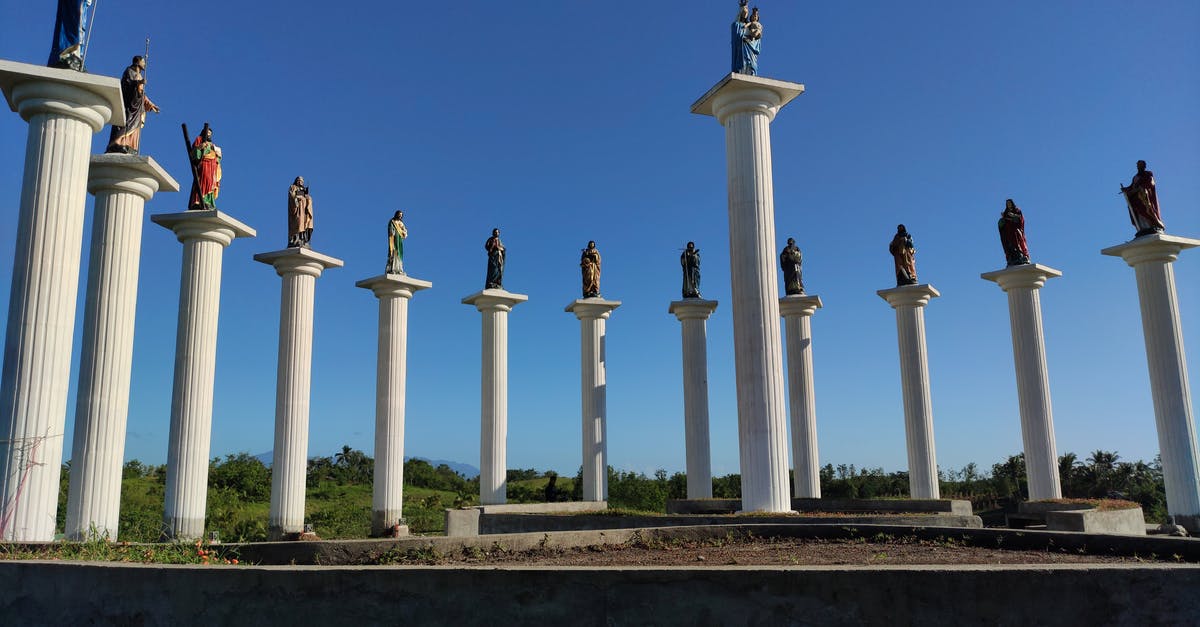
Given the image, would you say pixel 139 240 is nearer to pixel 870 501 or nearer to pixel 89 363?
pixel 89 363

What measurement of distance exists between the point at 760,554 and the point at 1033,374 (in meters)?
20.2

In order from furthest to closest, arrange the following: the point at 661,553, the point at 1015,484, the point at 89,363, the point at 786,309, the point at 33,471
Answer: the point at 1015,484 < the point at 786,309 < the point at 89,363 < the point at 33,471 < the point at 661,553

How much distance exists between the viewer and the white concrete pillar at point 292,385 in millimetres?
23500

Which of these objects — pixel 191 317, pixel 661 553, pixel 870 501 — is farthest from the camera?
pixel 870 501

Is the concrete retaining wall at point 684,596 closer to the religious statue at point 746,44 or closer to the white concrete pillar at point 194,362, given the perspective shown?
the white concrete pillar at point 194,362

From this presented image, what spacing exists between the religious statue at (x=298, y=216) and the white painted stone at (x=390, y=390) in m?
3.88

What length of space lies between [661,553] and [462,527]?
43.5 feet

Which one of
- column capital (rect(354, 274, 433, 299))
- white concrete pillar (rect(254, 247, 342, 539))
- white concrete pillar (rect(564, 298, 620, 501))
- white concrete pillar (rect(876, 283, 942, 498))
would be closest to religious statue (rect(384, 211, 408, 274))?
column capital (rect(354, 274, 433, 299))

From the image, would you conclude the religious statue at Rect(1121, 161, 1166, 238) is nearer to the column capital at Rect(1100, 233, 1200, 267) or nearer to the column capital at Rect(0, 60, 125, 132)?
the column capital at Rect(1100, 233, 1200, 267)

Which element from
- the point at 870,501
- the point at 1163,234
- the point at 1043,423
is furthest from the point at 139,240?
the point at 1163,234

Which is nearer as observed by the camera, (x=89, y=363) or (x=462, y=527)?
(x=89, y=363)

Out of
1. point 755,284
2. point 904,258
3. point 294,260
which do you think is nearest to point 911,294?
point 904,258

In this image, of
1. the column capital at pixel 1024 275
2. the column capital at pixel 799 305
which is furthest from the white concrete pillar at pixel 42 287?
the column capital at pixel 1024 275

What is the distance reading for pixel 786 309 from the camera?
30422 millimetres
